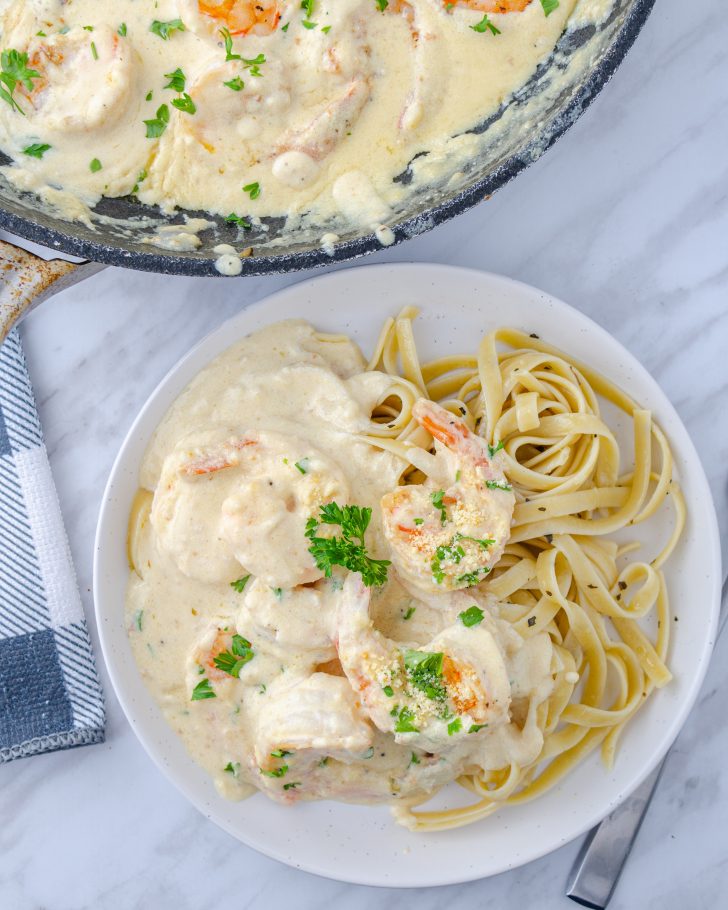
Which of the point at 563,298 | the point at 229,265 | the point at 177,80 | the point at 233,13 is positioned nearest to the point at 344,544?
the point at 229,265

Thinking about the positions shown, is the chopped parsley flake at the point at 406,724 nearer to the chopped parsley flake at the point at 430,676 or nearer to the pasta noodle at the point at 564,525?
the chopped parsley flake at the point at 430,676

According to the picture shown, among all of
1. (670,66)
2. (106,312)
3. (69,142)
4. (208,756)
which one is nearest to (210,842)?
(208,756)

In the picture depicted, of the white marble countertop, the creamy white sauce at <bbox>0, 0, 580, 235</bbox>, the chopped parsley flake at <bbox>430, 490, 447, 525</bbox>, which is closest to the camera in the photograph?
the creamy white sauce at <bbox>0, 0, 580, 235</bbox>

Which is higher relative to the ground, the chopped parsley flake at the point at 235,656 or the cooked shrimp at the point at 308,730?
the chopped parsley flake at the point at 235,656

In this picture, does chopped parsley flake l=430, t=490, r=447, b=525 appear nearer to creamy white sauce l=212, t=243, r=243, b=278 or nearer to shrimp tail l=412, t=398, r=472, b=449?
shrimp tail l=412, t=398, r=472, b=449

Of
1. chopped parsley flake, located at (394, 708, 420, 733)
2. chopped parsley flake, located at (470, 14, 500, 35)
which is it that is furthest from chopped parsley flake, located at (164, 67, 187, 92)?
chopped parsley flake, located at (394, 708, 420, 733)

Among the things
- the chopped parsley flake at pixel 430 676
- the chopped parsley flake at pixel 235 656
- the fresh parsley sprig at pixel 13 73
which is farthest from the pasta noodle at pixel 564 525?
the fresh parsley sprig at pixel 13 73
